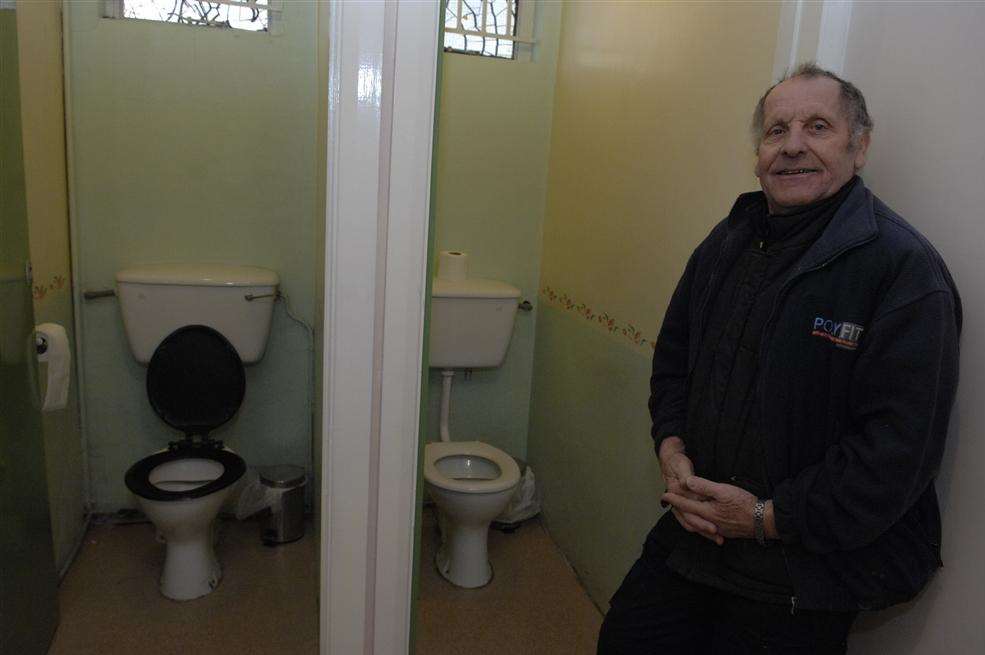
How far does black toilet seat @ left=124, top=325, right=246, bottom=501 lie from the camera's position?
7.23 ft

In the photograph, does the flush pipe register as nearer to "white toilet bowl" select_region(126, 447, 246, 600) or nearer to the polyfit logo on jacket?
"white toilet bowl" select_region(126, 447, 246, 600)

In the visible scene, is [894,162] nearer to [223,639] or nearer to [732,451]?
[732,451]

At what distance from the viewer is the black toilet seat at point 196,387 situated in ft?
7.23

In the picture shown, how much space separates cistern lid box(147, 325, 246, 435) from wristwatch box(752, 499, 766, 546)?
1694 millimetres

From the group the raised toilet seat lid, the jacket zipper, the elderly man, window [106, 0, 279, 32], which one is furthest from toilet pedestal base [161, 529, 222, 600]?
the jacket zipper

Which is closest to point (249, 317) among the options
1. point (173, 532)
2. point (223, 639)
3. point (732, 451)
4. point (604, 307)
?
point (173, 532)

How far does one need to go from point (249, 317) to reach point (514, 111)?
3.80 feet

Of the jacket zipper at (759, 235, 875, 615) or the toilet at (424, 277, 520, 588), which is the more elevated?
the jacket zipper at (759, 235, 875, 615)

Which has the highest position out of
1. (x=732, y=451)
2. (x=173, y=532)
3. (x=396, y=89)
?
(x=396, y=89)

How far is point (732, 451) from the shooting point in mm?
1127

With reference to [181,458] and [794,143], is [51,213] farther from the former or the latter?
[794,143]

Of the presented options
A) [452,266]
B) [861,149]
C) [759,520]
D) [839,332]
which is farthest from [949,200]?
[452,266]

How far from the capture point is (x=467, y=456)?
7.93ft

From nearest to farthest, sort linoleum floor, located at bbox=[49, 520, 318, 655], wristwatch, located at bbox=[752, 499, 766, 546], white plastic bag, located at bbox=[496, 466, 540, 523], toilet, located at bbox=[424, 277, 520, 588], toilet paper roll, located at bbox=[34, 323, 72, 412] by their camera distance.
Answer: wristwatch, located at bbox=[752, 499, 766, 546], toilet paper roll, located at bbox=[34, 323, 72, 412], linoleum floor, located at bbox=[49, 520, 318, 655], toilet, located at bbox=[424, 277, 520, 588], white plastic bag, located at bbox=[496, 466, 540, 523]
